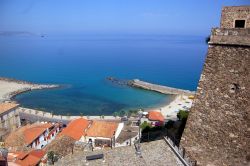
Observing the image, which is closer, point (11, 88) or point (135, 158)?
point (135, 158)

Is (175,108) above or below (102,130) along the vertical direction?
below

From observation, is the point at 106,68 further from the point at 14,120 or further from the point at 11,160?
the point at 11,160

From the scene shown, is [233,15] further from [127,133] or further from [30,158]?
[127,133]

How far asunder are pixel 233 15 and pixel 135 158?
8452 millimetres

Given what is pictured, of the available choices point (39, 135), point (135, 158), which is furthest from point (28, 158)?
point (135, 158)

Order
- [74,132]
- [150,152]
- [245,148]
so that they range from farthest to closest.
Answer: [74,132] → [150,152] → [245,148]

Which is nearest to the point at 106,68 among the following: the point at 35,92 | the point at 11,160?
the point at 35,92

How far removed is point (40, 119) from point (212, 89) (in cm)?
4820

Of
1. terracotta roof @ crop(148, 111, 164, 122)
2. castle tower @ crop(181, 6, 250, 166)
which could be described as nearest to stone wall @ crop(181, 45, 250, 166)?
castle tower @ crop(181, 6, 250, 166)

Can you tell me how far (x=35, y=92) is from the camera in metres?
85.0

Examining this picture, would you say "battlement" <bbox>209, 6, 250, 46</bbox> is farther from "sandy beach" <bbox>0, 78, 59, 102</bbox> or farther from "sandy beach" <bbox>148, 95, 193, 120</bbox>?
"sandy beach" <bbox>0, 78, 59, 102</bbox>

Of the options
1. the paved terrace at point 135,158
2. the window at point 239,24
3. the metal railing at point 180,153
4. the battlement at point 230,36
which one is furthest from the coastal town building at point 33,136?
the window at point 239,24

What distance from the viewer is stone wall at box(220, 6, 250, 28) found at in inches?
469

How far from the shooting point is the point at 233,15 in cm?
1213
